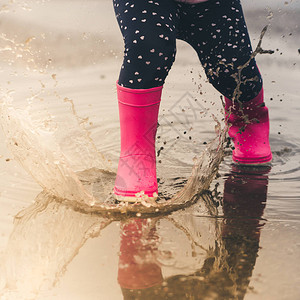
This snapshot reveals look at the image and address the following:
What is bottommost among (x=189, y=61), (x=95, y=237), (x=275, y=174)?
(x=189, y=61)

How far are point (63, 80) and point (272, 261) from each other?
68.4 inches

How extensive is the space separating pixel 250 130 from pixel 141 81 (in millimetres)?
443

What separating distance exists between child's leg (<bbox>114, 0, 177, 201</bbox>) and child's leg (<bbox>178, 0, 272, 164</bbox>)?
0.36ft

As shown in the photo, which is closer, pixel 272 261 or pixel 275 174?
pixel 272 261

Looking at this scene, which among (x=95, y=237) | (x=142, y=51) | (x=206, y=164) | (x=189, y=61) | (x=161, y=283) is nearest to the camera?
(x=161, y=283)

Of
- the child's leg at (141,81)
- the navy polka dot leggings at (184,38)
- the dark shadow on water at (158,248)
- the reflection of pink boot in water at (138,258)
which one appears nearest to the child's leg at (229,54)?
the navy polka dot leggings at (184,38)

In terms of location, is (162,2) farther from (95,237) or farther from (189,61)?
(189,61)

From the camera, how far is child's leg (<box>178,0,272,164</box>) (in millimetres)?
1410

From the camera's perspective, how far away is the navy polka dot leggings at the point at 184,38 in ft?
4.10

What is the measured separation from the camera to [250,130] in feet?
5.24

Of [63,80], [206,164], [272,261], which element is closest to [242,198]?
[206,164]

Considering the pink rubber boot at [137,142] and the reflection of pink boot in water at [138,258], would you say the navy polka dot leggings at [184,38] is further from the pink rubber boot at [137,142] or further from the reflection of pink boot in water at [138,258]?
the reflection of pink boot in water at [138,258]

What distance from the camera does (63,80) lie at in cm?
256

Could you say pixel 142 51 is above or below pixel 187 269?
above
